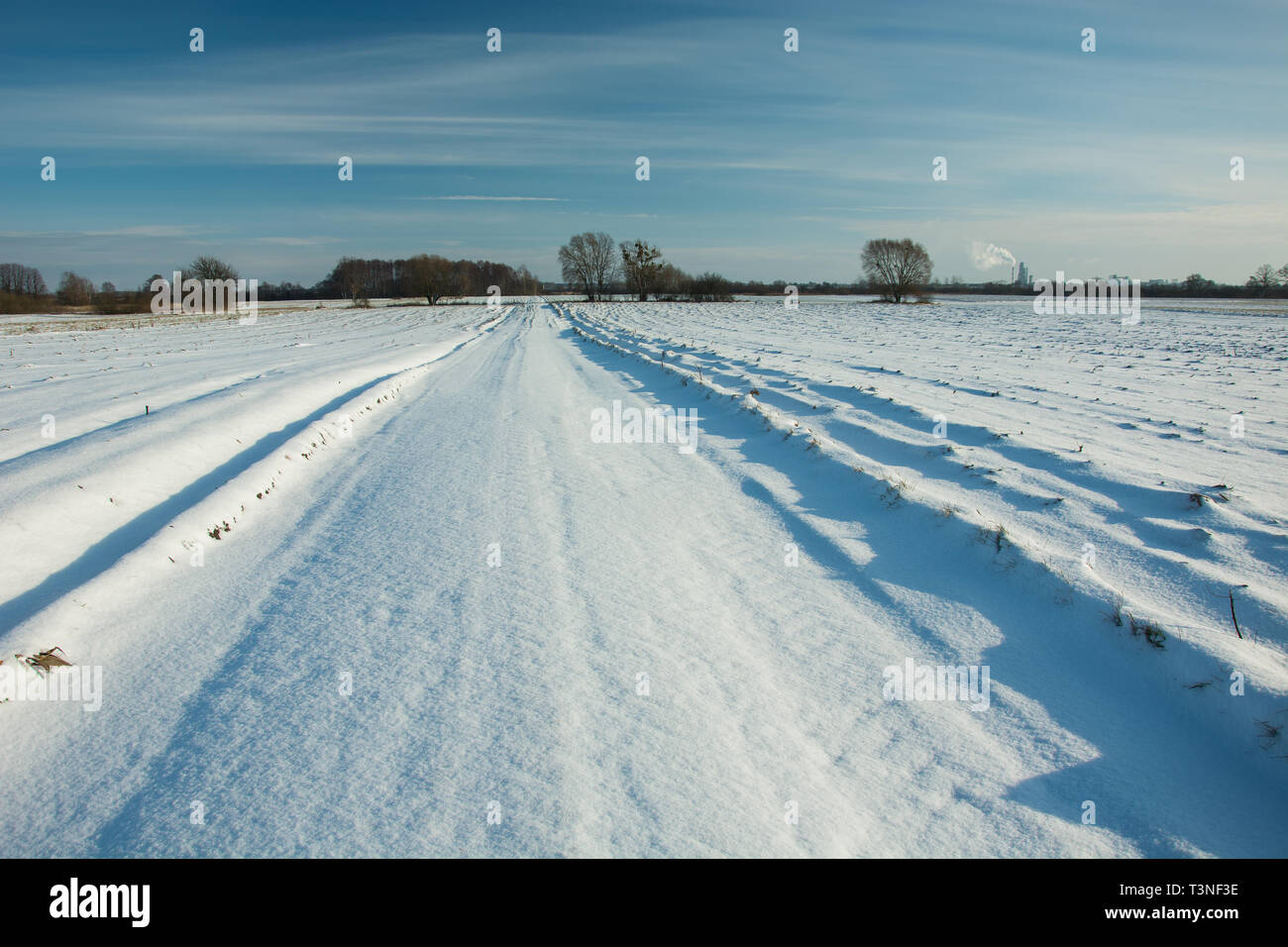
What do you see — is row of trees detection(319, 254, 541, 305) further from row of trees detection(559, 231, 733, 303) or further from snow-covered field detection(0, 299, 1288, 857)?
snow-covered field detection(0, 299, 1288, 857)

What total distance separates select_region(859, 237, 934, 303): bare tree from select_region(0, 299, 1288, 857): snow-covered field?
74.2 m

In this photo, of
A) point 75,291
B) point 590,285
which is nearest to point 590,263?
point 590,285

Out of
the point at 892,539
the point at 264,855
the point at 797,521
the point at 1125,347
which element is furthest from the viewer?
the point at 1125,347

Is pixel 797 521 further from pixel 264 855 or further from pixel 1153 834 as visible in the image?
pixel 264 855

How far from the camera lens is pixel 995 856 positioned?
7.47 feet

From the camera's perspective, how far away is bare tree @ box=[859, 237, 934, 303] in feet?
247

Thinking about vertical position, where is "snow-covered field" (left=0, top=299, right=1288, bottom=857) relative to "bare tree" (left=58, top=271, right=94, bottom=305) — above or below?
below

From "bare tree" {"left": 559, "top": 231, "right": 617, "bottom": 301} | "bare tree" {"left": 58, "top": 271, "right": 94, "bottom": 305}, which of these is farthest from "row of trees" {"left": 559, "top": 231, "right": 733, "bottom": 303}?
"bare tree" {"left": 58, "top": 271, "right": 94, "bottom": 305}

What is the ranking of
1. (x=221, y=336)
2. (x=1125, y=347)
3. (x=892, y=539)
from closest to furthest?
(x=892, y=539)
(x=1125, y=347)
(x=221, y=336)

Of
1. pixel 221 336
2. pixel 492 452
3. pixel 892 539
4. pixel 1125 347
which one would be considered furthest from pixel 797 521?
pixel 221 336

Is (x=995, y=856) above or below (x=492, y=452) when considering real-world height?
below

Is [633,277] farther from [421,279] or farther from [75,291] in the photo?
[75,291]

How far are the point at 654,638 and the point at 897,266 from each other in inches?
3233

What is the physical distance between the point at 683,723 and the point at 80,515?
215 inches
